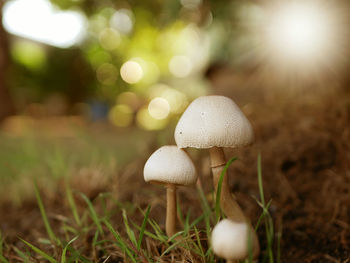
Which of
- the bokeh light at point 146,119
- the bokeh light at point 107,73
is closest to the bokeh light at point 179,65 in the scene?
the bokeh light at point 146,119

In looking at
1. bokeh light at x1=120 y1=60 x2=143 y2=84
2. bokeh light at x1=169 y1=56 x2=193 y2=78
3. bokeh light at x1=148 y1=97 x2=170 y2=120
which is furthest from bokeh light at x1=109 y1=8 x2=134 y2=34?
bokeh light at x1=148 y1=97 x2=170 y2=120

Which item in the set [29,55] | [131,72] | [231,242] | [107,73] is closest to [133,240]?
[231,242]

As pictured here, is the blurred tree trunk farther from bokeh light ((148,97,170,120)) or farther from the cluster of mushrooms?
the cluster of mushrooms

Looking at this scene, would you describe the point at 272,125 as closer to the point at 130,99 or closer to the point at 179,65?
the point at 130,99

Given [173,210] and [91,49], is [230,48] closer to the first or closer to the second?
[173,210]

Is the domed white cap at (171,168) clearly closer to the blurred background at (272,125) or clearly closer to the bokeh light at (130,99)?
the blurred background at (272,125)
